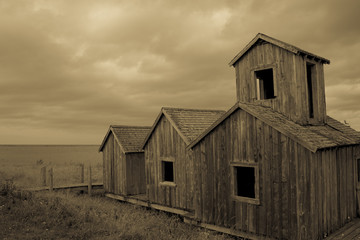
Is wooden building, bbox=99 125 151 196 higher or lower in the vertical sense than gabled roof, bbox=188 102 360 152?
lower

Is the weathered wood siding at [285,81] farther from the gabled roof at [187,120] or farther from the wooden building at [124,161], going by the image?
the wooden building at [124,161]

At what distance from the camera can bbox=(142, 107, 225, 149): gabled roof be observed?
15.5 meters

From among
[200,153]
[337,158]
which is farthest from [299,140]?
[200,153]

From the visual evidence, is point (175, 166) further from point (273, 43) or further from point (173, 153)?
point (273, 43)

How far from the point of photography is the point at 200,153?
13.0 m

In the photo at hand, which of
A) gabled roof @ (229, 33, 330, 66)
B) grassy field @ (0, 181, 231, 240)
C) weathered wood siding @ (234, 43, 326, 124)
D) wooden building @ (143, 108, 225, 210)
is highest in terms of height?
gabled roof @ (229, 33, 330, 66)

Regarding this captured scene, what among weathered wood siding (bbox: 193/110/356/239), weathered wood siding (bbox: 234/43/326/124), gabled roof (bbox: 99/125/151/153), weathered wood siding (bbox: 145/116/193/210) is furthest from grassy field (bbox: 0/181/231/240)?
gabled roof (bbox: 99/125/151/153)

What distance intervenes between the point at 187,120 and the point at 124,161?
240 inches

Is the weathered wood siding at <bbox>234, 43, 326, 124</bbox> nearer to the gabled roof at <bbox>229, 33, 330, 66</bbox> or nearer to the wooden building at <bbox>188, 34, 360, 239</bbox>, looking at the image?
the wooden building at <bbox>188, 34, 360, 239</bbox>

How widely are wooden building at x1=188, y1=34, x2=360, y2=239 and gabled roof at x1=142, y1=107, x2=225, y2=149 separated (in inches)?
96.8

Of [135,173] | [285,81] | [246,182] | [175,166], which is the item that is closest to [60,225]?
[175,166]

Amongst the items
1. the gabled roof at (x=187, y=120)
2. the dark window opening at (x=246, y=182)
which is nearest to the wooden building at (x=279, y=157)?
the gabled roof at (x=187, y=120)

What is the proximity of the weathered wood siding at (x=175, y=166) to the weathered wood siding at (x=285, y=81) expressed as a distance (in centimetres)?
426

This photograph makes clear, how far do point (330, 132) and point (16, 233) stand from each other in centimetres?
1298
